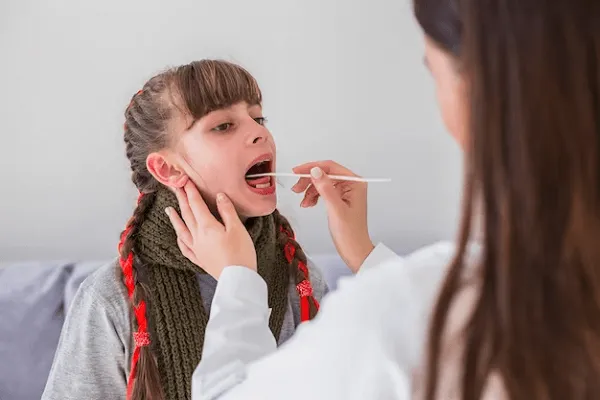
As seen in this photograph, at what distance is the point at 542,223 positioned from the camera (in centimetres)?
57

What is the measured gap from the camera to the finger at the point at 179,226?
1.14 metres

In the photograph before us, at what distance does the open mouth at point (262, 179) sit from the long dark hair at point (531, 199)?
70cm

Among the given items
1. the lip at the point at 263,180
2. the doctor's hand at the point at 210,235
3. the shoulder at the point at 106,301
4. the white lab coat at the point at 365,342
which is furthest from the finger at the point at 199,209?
the white lab coat at the point at 365,342

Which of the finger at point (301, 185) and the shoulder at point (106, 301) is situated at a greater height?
the finger at point (301, 185)

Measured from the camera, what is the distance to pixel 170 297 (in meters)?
1.26

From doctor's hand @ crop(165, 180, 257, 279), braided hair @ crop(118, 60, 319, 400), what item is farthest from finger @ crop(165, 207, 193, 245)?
braided hair @ crop(118, 60, 319, 400)

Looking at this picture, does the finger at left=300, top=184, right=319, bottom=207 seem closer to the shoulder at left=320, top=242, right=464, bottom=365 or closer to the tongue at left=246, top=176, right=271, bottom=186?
the tongue at left=246, top=176, right=271, bottom=186

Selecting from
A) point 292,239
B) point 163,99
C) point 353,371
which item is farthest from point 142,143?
point 353,371

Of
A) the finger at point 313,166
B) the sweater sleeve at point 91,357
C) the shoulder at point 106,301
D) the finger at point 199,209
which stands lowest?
the sweater sleeve at point 91,357

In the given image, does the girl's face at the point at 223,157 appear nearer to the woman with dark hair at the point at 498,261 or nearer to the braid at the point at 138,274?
the braid at the point at 138,274

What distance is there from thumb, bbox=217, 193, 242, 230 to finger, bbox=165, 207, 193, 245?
0.20 feet

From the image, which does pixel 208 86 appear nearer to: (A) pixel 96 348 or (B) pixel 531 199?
(A) pixel 96 348

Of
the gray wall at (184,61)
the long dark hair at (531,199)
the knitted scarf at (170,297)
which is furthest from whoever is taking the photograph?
the gray wall at (184,61)

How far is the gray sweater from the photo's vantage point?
122 centimetres
